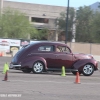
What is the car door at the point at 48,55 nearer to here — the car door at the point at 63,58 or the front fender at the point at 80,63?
the car door at the point at 63,58

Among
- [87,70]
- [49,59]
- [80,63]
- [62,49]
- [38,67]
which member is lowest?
[87,70]

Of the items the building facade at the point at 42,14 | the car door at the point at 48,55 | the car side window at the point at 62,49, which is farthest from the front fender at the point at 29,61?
the building facade at the point at 42,14

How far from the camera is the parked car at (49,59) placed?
21.4m

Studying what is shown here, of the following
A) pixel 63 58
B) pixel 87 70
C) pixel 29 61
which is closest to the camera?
pixel 29 61

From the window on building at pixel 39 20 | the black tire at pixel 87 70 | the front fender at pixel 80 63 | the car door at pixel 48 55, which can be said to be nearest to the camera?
the car door at pixel 48 55

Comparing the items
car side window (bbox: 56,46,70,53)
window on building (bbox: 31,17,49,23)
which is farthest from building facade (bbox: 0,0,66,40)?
car side window (bbox: 56,46,70,53)

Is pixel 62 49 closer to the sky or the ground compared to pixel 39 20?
closer to the ground

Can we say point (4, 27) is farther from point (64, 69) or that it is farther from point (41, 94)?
point (41, 94)

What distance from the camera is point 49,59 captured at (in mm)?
21750

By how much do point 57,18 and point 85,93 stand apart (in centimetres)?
7992

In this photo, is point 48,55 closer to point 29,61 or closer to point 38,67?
point 38,67

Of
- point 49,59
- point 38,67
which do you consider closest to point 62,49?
point 49,59

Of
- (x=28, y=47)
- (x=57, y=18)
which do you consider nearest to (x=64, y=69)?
(x=28, y=47)

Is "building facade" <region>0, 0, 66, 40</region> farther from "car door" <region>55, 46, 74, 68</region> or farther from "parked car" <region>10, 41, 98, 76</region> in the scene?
"car door" <region>55, 46, 74, 68</region>
